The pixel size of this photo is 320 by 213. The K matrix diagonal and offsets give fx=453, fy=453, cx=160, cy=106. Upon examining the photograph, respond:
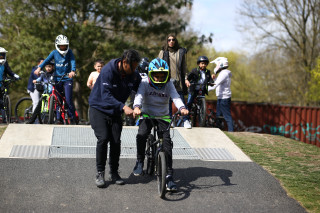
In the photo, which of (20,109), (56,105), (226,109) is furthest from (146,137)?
(20,109)

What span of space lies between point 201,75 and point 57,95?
3.36 metres

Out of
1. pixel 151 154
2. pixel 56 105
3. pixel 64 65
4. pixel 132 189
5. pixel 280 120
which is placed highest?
pixel 64 65

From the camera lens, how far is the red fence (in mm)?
18469

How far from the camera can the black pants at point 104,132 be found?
236 inches

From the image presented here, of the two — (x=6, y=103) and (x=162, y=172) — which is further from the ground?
(x=6, y=103)

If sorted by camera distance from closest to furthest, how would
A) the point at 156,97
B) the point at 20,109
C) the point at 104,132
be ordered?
the point at 104,132 → the point at 156,97 → the point at 20,109

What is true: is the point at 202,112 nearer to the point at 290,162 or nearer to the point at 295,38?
the point at 290,162

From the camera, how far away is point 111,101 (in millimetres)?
5887

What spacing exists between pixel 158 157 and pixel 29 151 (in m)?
2.95

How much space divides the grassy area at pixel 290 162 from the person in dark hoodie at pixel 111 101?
8.18 feet

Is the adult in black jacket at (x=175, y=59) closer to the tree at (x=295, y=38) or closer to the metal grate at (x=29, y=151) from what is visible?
the metal grate at (x=29, y=151)

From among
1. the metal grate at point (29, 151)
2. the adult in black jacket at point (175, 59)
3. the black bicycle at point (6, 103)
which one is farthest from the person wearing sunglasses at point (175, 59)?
the black bicycle at point (6, 103)

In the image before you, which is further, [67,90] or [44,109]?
[44,109]

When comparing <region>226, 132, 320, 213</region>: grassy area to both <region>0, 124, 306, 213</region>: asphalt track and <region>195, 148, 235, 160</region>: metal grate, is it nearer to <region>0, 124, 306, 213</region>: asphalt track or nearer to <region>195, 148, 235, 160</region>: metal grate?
<region>0, 124, 306, 213</region>: asphalt track
